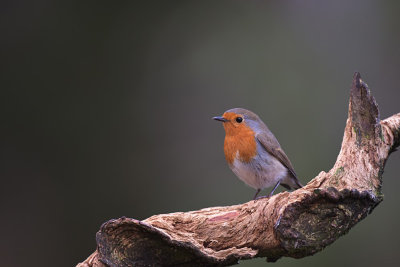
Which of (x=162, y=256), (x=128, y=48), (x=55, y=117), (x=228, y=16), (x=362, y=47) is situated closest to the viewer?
(x=162, y=256)

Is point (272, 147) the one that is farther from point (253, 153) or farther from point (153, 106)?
point (153, 106)

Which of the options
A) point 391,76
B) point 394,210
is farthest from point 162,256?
point 391,76

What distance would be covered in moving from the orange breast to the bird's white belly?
0.05 meters

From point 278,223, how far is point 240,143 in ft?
5.43

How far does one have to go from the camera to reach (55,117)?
5.70 m

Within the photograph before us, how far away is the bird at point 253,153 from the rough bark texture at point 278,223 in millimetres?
1069

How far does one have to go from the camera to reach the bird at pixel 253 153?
4273 mm

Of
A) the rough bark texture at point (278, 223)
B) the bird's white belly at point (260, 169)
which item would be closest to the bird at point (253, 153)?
the bird's white belly at point (260, 169)

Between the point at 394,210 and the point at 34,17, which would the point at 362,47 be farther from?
the point at 34,17

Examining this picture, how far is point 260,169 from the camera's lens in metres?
4.26

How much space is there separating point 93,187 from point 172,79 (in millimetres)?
1895

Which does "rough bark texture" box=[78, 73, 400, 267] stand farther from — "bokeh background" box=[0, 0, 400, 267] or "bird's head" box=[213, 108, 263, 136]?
"bokeh background" box=[0, 0, 400, 267]

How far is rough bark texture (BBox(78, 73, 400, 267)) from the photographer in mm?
2705

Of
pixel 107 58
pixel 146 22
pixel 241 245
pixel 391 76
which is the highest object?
pixel 146 22
